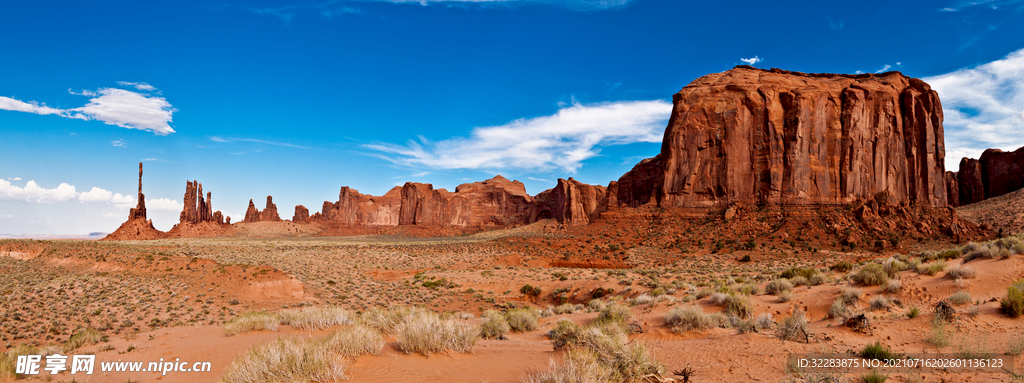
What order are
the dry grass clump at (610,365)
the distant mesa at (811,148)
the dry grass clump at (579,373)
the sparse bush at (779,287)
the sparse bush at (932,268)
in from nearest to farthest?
the dry grass clump at (579,373), the dry grass clump at (610,365), the sparse bush at (932,268), the sparse bush at (779,287), the distant mesa at (811,148)

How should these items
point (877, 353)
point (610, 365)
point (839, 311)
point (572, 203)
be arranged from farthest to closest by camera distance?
point (572, 203) < point (839, 311) < point (877, 353) < point (610, 365)

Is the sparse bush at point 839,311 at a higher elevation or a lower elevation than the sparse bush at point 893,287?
lower

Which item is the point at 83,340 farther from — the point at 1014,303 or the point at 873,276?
the point at 873,276

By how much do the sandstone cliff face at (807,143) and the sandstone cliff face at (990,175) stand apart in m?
33.6

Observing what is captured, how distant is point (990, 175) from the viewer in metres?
65.1

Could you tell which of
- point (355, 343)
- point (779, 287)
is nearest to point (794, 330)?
point (779, 287)

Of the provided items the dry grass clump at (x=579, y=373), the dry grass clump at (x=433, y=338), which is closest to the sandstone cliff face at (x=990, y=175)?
the dry grass clump at (x=579, y=373)

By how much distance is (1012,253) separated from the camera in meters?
11.4

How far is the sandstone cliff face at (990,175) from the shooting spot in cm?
6103

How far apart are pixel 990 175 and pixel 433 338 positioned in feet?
308

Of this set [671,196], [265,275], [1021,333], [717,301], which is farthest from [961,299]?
[671,196]

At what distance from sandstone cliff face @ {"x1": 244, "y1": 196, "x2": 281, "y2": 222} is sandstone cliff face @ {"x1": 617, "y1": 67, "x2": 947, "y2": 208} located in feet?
374

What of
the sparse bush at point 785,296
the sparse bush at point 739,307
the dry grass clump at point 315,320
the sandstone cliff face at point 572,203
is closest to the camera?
the dry grass clump at point 315,320

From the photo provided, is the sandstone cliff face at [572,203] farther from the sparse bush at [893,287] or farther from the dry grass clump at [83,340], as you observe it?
→ the dry grass clump at [83,340]
